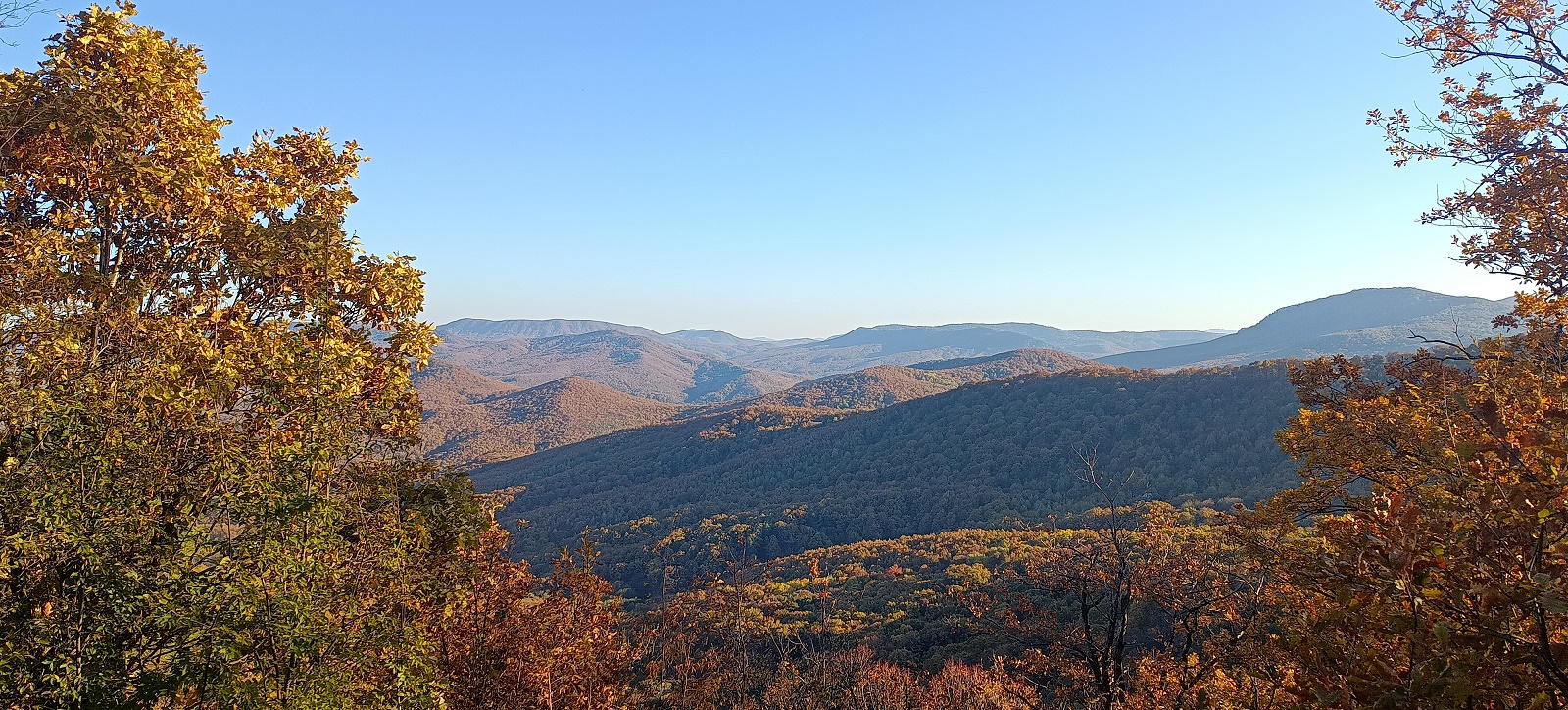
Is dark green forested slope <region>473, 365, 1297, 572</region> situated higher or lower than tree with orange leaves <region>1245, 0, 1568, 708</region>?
lower

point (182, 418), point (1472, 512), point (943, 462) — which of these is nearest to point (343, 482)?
point (182, 418)

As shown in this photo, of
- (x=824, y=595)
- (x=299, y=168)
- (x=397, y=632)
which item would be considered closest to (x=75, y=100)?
(x=299, y=168)

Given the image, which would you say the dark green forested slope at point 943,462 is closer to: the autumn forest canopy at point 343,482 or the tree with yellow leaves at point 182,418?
the autumn forest canopy at point 343,482

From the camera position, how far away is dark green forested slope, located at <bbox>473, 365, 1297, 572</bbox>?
7556 cm

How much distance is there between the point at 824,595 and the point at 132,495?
10370 millimetres

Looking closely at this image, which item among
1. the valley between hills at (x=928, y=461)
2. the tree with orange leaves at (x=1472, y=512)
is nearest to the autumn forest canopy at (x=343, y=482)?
the tree with orange leaves at (x=1472, y=512)

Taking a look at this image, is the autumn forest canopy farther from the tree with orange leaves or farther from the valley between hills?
the valley between hills

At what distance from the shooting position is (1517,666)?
258cm

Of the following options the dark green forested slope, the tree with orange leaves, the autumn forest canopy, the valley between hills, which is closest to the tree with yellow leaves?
the autumn forest canopy

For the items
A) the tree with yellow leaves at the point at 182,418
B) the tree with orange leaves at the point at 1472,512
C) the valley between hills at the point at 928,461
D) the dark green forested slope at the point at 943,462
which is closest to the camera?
the tree with orange leaves at the point at 1472,512

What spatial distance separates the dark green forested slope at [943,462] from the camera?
248ft

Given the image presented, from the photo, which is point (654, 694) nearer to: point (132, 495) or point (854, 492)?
point (132, 495)

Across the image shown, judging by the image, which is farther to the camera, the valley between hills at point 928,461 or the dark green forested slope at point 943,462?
the dark green forested slope at point 943,462

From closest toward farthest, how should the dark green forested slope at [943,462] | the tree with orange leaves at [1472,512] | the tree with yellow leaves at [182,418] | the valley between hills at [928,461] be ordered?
the tree with orange leaves at [1472,512] < the tree with yellow leaves at [182,418] < the valley between hills at [928,461] < the dark green forested slope at [943,462]
